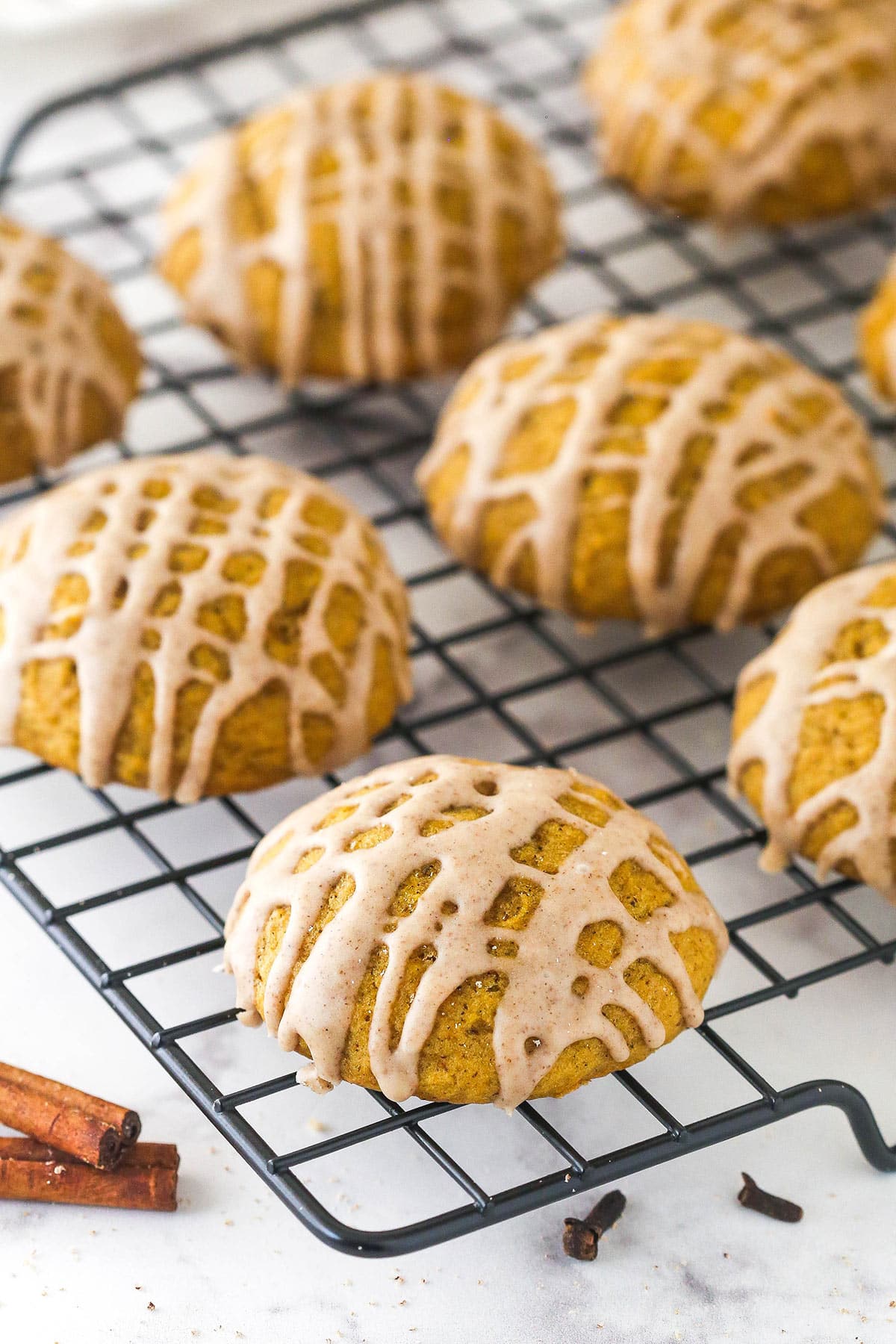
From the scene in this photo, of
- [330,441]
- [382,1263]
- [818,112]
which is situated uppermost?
[818,112]

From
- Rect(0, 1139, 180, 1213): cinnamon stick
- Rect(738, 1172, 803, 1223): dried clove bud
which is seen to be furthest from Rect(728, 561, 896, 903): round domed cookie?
Rect(0, 1139, 180, 1213): cinnamon stick

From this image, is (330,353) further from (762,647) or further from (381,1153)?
(381,1153)

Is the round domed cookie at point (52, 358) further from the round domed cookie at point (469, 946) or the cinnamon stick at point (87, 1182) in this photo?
the cinnamon stick at point (87, 1182)

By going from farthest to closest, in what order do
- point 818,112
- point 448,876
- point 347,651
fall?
1. point 818,112
2. point 347,651
3. point 448,876

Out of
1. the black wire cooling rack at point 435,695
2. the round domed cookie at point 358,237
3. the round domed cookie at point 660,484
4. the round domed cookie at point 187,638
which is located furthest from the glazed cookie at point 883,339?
the round domed cookie at point 187,638

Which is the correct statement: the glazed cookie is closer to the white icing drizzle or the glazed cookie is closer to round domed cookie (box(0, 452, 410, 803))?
round domed cookie (box(0, 452, 410, 803))

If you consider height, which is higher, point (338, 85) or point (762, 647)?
point (338, 85)

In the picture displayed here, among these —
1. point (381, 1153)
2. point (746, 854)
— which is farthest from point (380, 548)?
point (381, 1153)
